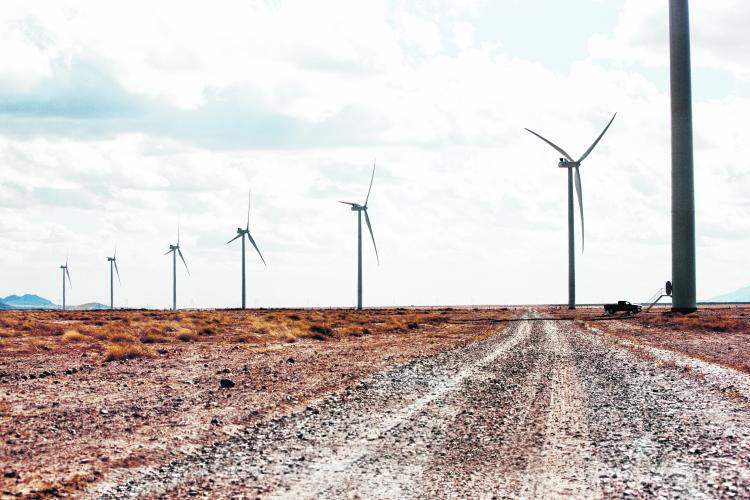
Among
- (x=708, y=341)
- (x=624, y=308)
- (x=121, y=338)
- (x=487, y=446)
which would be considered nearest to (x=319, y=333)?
(x=121, y=338)

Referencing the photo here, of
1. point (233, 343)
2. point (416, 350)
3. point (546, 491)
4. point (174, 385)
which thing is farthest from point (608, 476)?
point (233, 343)

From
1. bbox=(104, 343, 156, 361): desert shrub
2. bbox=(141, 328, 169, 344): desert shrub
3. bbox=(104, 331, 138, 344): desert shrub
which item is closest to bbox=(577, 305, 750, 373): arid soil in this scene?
bbox=(104, 343, 156, 361): desert shrub

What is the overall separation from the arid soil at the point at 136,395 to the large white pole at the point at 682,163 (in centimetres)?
5669

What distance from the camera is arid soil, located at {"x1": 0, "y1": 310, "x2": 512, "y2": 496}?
37.7 ft

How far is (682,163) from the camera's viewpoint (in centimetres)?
8431

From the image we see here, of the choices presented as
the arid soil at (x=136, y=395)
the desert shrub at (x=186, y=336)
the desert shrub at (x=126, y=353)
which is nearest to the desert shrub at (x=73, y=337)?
the arid soil at (x=136, y=395)

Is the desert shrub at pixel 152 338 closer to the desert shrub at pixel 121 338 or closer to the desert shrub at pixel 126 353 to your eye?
the desert shrub at pixel 121 338

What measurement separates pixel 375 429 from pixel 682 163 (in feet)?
261

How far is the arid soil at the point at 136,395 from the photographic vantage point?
453 inches

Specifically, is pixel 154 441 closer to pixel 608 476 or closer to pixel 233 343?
pixel 608 476

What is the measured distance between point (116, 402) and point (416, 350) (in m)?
19.3

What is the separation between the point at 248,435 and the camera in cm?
1350

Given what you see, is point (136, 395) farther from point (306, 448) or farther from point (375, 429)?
point (306, 448)

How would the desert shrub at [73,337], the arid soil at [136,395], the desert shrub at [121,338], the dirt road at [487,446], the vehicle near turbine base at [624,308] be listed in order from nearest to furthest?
the dirt road at [487,446] < the arid soil at [136,395] < the desert shrub at [121,338] < the desert shrub at [73,337] < the vehicle near turbine base at [624,308]
